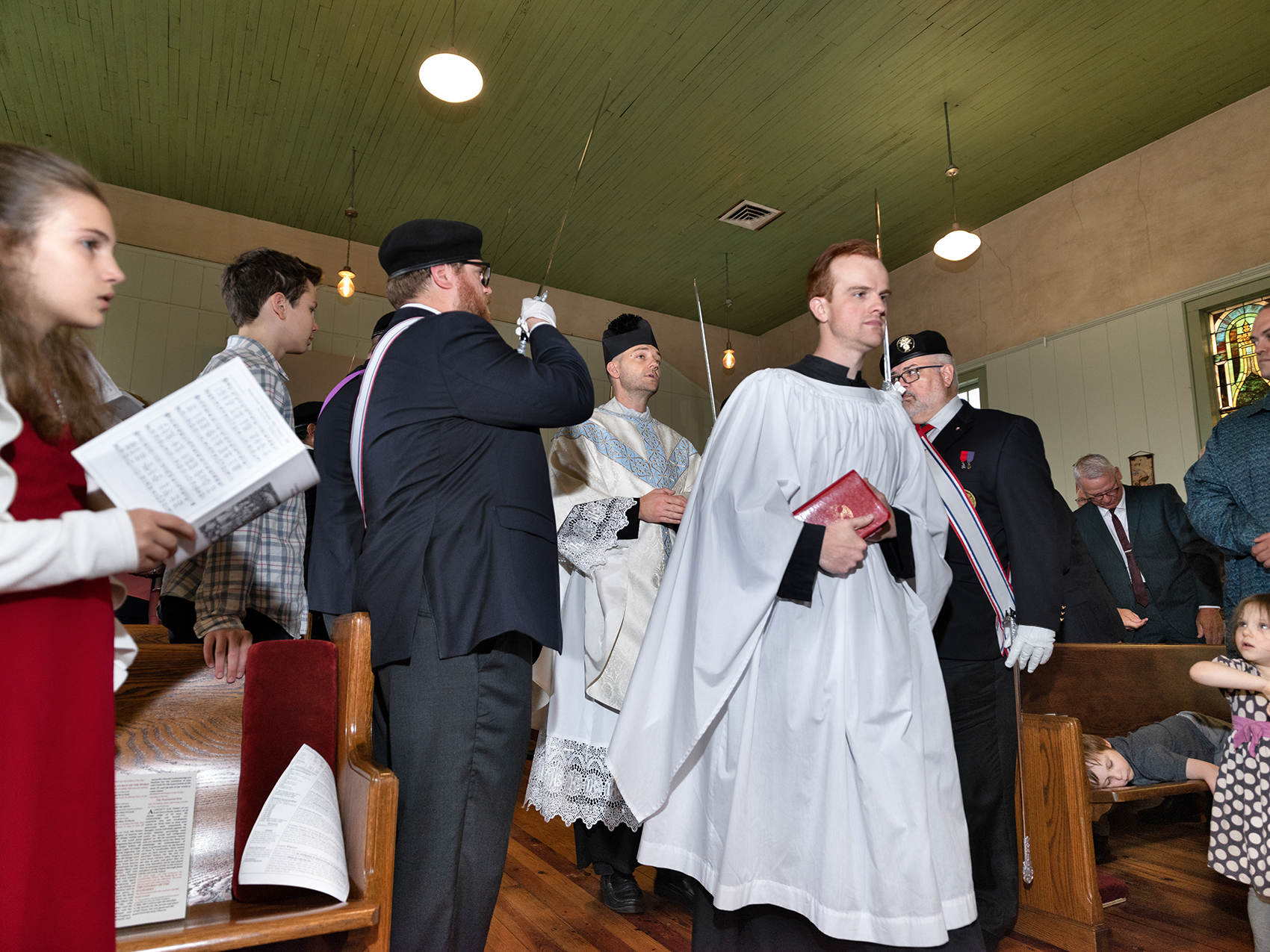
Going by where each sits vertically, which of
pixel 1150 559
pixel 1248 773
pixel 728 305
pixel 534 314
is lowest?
pixel 1248 773

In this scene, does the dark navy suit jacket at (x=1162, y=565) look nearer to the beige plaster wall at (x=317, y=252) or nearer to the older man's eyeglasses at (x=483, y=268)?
the older man's eyeglasses at (x=483, y=268)

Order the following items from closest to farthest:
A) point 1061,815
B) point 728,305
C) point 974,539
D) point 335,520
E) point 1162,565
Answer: point 335,520
point 974,539
point 1061,815
point 1162,565
point 728,305

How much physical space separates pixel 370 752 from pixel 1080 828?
6.39 ft

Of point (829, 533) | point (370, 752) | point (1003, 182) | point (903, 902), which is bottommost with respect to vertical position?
point (903, 902)

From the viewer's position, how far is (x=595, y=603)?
9.00 ft

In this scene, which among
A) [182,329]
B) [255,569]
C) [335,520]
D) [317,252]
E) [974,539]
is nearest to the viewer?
[255,569]

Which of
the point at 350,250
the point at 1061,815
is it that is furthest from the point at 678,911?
the point at 350,250

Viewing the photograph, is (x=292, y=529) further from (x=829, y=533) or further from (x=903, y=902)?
(x=903, y=902)

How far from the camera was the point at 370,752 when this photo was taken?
4.60 ft

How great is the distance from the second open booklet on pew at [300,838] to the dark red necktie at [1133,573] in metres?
4.24

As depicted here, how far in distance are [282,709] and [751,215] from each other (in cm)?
669

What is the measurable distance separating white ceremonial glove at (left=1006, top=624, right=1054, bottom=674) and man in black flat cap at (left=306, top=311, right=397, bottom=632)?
1685mm

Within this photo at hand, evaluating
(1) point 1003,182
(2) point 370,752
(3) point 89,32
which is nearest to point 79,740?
(2) point 370,752

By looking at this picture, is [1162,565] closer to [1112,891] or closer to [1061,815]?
[1112,891]
